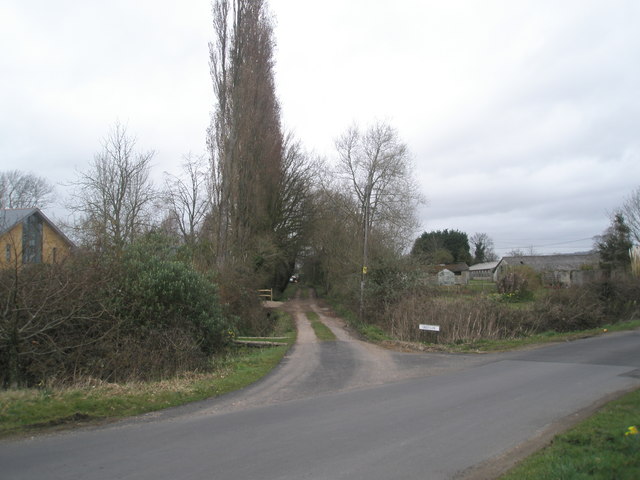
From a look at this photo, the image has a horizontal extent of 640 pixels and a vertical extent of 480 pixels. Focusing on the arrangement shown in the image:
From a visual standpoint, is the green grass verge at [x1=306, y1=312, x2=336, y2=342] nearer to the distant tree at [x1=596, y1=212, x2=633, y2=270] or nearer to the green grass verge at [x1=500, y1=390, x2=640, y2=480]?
the green grass verge at [x1=500, y1=390, x2=640, y2=480]

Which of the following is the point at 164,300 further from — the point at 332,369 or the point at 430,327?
the point at 430,327

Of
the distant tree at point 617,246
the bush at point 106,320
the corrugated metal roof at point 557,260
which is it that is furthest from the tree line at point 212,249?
the corrugated metal roof at point 557,260

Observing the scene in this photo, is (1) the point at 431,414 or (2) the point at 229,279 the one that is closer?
(1) the point at 431,414

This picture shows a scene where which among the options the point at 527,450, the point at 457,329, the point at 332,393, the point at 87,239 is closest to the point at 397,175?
the point at 457,329

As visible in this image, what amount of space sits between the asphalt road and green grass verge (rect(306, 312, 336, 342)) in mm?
8143

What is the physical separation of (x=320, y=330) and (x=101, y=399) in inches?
617

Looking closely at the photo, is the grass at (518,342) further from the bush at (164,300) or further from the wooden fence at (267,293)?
the wooden fence at (267,293)

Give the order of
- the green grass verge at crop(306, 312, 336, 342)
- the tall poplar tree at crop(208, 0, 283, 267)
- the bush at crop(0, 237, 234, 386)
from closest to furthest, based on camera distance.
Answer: the bush at crop(0, 237, 234, 386) → the green grass verge at crop(306, 312, 336, 342) → the tall poplar tree at crop(208, 0, 283, 267)

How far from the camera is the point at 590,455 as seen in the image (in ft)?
16.7

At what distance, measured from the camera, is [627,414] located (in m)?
6.78

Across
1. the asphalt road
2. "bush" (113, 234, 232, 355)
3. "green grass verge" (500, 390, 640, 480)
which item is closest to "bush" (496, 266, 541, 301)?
the asphalt road

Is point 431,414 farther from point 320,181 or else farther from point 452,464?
point 320,181

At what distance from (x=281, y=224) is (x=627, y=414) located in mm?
35814

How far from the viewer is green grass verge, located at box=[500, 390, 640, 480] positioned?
180 inches
